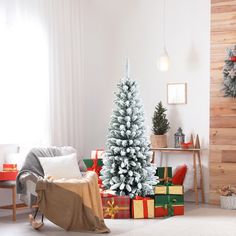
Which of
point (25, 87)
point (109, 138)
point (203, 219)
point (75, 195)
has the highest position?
point (25, 87)

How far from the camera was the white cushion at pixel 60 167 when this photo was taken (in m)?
6.65

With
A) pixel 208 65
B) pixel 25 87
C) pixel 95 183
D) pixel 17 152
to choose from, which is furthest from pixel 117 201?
pixel 208 65

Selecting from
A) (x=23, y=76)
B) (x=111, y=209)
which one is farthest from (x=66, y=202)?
(x=23, y=76)

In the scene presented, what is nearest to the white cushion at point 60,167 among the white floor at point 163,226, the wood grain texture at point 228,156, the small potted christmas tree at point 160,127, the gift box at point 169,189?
the white floor at point 163,226

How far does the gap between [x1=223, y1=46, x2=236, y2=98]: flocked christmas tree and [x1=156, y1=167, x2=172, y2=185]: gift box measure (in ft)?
4.43

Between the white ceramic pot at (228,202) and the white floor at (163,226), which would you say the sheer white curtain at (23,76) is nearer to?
the white floor at (163,226)

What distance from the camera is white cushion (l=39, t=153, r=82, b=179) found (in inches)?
262

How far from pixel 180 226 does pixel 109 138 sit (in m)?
1.48

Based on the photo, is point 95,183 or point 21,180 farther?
point 21,180

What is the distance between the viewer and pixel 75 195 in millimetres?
5773

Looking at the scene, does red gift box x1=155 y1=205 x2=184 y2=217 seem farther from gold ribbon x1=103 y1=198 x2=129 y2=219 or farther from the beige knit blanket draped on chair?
the beige knit blanket draped on chair

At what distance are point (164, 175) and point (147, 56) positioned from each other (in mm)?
2019

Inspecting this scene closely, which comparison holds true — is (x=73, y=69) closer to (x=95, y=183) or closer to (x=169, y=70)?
(x=169, y=70)

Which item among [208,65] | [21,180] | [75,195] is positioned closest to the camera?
[75,195]
